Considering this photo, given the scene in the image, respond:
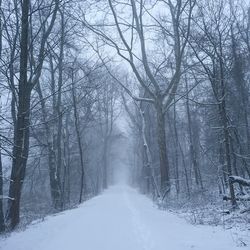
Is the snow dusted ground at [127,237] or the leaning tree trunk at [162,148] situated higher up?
the leaning tree trunk at [162,148]

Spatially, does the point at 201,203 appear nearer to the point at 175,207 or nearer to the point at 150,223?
the point at 175,207

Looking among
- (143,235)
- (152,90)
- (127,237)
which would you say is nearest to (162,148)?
(152,90)

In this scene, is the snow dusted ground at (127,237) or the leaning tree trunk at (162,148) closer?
the snow dusted ground at (127,237)

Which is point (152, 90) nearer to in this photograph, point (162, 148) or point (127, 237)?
point (162, 148)

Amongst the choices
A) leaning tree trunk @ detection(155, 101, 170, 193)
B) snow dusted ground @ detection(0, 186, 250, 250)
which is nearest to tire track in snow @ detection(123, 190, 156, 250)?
snow dusted ground @ detection(0, 186, 250, 250)

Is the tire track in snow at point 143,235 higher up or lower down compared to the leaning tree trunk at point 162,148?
lower down

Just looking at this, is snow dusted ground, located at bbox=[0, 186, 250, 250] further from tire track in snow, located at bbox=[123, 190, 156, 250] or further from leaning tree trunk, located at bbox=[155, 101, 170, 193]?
leaning tree trunk, located at bbox=[155, 101, 170, 193]

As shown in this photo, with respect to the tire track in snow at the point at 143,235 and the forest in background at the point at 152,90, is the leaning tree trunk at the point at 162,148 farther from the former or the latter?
the tire track in snow at the point at 143,235

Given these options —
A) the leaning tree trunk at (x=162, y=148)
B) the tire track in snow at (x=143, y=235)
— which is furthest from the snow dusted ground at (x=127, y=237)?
the leaning tree trunk at (x=162, y=148)

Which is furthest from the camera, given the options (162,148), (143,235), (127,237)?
(162,148)

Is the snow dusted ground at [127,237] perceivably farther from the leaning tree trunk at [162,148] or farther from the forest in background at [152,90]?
the leaning tree trunk at [162,148]

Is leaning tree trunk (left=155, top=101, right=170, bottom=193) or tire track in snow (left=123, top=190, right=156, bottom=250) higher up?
leaning tree trunk (left=155, top=101, right=170, bottom=193)

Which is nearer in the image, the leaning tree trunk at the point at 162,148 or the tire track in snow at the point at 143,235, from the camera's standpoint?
the tire track in snow at the point at 143,235

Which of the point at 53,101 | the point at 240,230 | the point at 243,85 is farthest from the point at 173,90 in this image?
the point at 240,230
